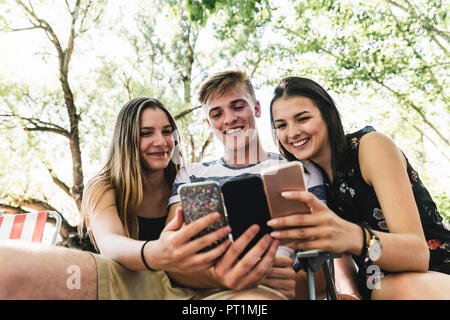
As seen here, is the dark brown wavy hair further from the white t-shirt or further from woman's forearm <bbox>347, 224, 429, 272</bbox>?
woman's forearm <bbox>347, 224, 429, 272</bbox>

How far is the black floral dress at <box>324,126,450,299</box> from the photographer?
1.54 meters

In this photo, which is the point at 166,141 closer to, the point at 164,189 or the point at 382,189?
the point at 164,189

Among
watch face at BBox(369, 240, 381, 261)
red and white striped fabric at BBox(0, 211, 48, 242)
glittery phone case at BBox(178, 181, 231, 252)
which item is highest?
red and white striped fabric at BBox(0, 211, 48, 242)

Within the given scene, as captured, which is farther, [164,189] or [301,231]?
[164,189]

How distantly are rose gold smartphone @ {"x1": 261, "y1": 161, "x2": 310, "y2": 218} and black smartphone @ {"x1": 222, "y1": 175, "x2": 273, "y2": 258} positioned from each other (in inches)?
1.8

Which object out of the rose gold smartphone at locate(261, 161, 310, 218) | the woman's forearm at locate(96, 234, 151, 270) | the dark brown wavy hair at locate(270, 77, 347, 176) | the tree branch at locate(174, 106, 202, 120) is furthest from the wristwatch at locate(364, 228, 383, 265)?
the tree branch at locate(174, 106, 202, 120)

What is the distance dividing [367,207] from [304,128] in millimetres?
512

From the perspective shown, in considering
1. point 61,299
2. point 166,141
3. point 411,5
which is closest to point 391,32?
point 411,5

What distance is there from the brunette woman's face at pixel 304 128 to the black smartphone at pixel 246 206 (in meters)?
0.79

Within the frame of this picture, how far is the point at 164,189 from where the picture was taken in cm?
217

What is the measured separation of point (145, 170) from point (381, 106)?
9813 mm

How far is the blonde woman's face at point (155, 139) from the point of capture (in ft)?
6.70

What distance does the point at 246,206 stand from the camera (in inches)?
42.6
